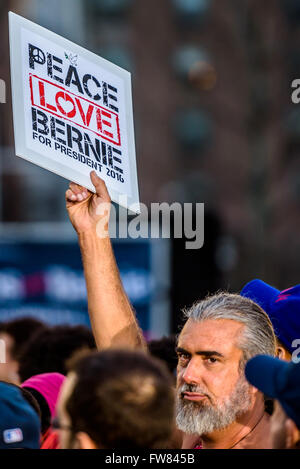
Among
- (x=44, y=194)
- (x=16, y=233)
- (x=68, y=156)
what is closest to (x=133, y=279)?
(x=16, y=233)

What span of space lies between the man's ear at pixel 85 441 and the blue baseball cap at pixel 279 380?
1.54ft

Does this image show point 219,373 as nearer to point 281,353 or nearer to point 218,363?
point 218,363

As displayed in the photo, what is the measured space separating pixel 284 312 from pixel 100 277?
704 millimetres

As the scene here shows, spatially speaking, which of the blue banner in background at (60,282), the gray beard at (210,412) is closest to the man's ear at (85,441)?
the gray beard at (210,412)

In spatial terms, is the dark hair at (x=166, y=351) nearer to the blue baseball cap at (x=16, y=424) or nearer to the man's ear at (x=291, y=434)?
the blue baseball cap at (x=16, y=424)

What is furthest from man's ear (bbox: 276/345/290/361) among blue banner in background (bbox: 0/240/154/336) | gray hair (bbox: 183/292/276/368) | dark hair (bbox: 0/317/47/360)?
blue banner in background (bbox: 0/240/154/336)

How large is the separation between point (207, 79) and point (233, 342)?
28259 mm

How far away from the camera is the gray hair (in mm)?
3182

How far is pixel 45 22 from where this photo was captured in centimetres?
2453

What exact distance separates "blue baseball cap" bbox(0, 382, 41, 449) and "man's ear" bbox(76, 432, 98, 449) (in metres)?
0.32

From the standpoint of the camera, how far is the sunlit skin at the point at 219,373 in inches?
122

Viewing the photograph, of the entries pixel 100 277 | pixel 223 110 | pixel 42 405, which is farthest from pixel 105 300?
pixel 223 110

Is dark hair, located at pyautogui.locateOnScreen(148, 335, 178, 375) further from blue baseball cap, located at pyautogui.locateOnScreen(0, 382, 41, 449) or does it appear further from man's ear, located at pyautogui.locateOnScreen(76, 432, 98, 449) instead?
man's ear, located at pyautogui.locateOnScreen(76, 432, 98, 449)

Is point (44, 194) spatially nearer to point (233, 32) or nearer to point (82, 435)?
point (233, 32)
